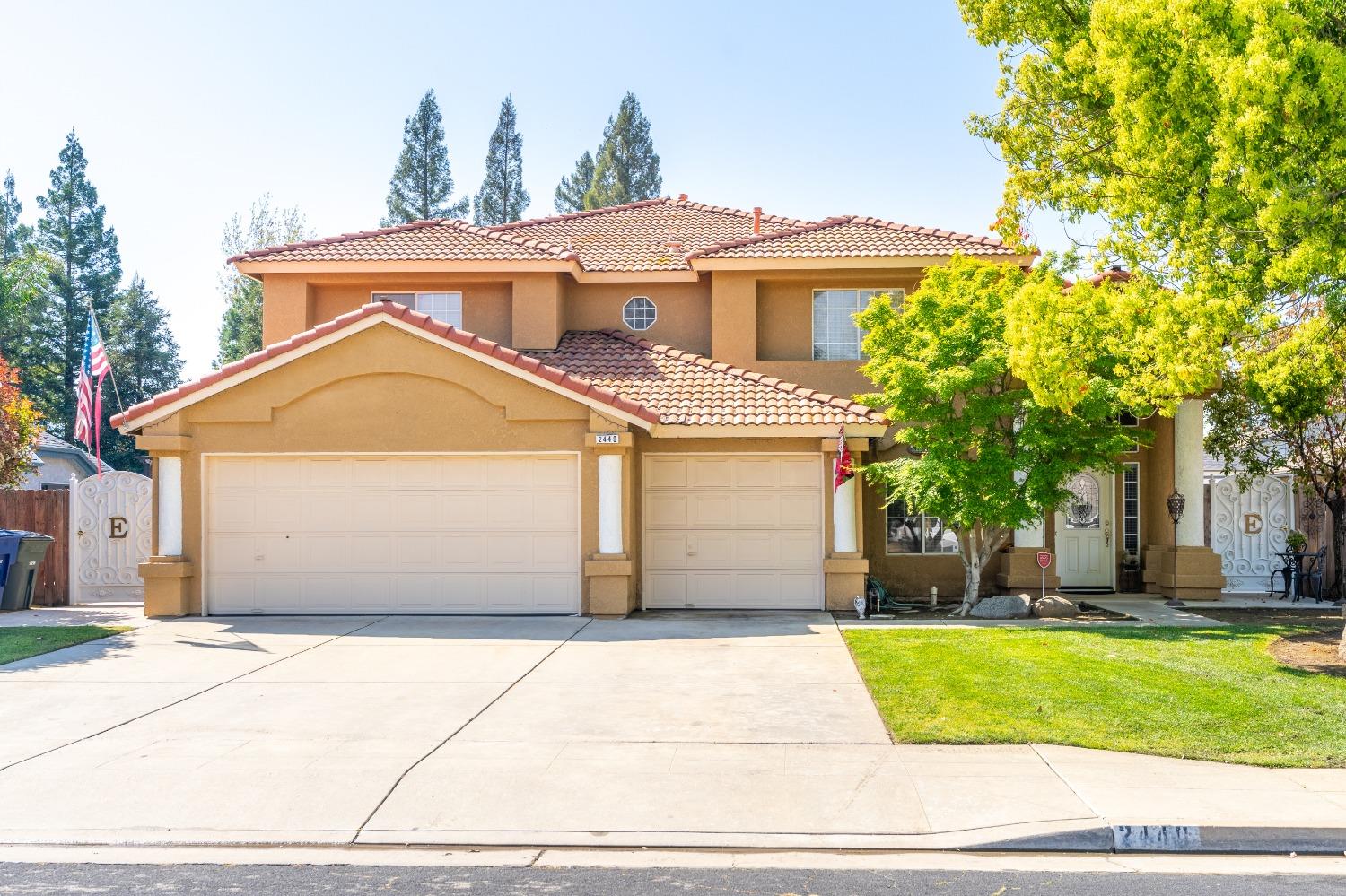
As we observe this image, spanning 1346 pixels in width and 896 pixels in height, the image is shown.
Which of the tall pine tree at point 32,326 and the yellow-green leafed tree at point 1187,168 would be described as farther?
the tall pine tree at point 32,326

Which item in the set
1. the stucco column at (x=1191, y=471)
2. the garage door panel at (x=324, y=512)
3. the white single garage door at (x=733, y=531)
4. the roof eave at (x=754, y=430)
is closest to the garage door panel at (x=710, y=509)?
the white single garage door at (x=733, y=531)

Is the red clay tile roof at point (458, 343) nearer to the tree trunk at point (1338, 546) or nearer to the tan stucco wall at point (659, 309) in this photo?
the tan stucco wall at point (659, 309)

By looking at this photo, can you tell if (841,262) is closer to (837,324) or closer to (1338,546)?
(837,324)

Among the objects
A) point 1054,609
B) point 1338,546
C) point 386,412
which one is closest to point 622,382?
point 386,412

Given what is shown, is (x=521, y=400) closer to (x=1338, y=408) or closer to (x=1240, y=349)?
(x=1240, y=349)

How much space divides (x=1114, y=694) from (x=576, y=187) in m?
45.9

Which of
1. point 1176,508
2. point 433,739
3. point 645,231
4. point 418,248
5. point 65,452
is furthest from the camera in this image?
point 65,452

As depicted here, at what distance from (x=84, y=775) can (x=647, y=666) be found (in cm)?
542

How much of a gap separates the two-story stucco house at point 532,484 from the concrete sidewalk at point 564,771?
3874mm

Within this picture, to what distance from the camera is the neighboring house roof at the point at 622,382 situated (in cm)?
1500

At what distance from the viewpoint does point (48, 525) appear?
1727 cm

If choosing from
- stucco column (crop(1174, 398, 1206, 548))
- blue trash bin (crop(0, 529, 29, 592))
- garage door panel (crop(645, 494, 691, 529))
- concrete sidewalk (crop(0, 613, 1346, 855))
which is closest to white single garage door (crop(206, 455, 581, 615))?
garage door panel (crop(645, 494, 691, 529))

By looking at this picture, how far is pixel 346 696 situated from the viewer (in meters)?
9.99

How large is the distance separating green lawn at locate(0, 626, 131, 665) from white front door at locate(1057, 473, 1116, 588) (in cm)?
1436
